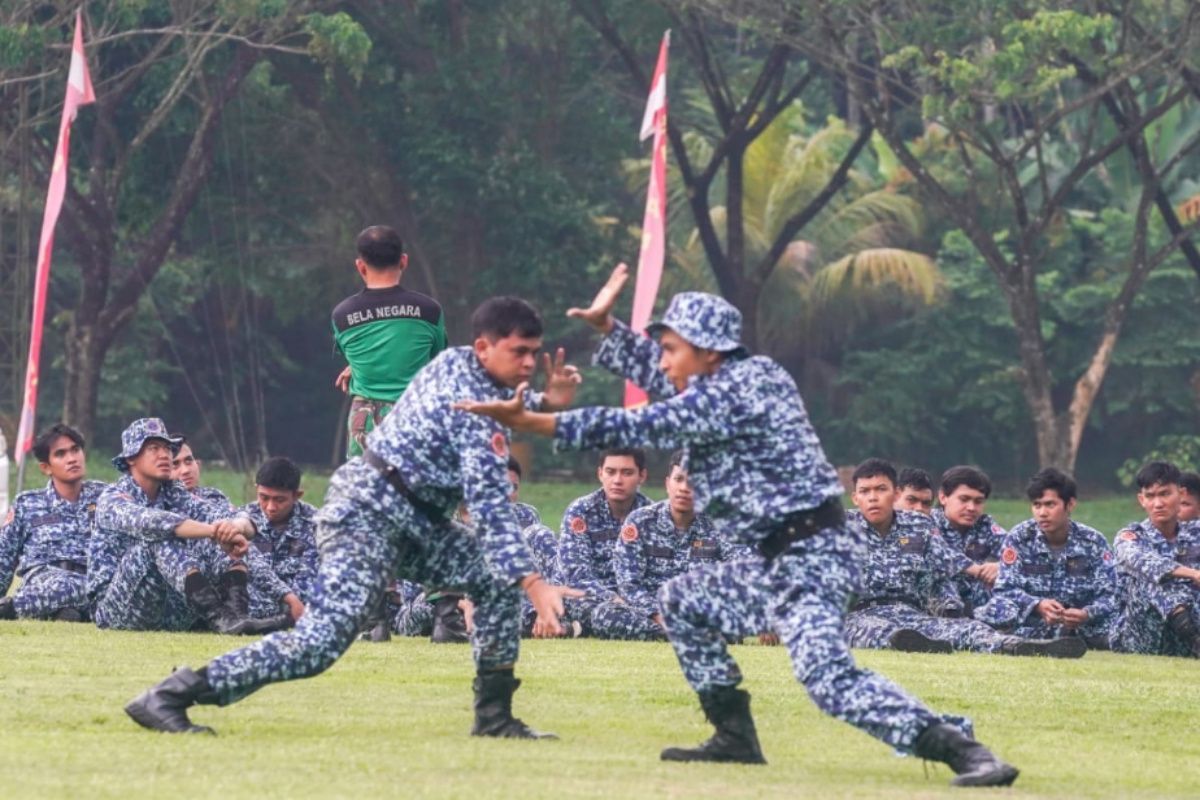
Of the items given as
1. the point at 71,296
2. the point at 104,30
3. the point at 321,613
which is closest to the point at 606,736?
the point at 321,613

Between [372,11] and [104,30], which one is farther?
[372,11]

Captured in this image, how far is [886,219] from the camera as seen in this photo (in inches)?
1496

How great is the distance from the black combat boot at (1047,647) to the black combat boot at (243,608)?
3834mm

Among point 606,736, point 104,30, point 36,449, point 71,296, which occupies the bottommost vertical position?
point 606,736

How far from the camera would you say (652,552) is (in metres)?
13.1

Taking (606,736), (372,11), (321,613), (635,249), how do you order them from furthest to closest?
(635,249)
(372,11)
(606,736)
(321,613)

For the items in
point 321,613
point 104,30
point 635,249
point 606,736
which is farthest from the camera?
point 635,249

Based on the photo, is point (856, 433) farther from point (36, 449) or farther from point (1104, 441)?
point (36, 449)

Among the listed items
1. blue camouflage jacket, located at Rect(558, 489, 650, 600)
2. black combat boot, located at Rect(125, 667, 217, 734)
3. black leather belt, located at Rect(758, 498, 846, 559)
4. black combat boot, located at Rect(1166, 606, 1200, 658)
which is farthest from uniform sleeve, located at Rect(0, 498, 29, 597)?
black leather belt, located at Rect(758, 498, 846, 559)

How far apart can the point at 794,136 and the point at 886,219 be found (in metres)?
2.05

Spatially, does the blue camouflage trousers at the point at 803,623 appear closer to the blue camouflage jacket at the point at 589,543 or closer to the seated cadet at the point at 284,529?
the seated cadet at the point at 284,529

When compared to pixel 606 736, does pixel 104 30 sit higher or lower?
higher

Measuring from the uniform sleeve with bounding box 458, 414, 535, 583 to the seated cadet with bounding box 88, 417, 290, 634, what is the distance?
161 inches

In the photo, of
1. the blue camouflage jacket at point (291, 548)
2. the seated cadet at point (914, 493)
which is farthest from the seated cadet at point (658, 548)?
the blue camouflage jacket at point (291, 548)
